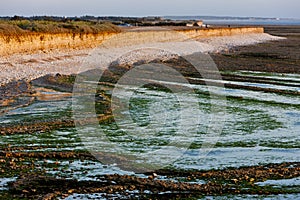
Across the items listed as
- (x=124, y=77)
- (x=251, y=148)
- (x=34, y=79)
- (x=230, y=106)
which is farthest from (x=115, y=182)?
(x=124, y=77)

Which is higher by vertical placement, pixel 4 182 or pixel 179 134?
pixel 4 182

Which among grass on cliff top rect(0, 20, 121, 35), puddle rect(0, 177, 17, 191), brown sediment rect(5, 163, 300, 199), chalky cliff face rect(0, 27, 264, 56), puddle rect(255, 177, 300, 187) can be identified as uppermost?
grass on cliff top rect(0, 20, 121, 35)

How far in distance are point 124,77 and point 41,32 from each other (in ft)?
48.4

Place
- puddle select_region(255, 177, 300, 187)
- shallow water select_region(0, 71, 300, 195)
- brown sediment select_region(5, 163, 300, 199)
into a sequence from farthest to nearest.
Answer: shallow water select_region(0, 71, 300, 195) → puddle select_region(255, 177, 300, 187) → brown sediment select_region(5, 163, 300, 199)

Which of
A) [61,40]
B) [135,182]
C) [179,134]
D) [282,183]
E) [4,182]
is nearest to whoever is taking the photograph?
[4,182]

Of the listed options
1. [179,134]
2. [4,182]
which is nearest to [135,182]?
[4,182]

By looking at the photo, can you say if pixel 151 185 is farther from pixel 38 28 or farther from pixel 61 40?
→ pixel 61 40

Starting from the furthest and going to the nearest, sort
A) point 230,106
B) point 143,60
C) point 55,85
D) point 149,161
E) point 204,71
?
1. point 143,60
2. point 204,71
3. point 55,85
4. point 230,106
5. point 149,161

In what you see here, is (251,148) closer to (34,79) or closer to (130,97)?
(130,97)

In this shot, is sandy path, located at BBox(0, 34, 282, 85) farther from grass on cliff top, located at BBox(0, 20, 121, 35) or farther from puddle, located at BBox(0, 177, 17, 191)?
puddle, located at BBox(0, 177, 17, 191)

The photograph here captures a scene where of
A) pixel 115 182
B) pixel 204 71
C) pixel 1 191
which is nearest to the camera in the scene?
pixel 1 191

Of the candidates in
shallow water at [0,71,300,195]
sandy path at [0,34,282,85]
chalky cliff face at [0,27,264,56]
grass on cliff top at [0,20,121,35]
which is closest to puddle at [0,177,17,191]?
shallow water at [0,71,300,195]

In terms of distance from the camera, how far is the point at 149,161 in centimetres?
1268

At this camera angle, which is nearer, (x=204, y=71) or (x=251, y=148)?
(x=251, y=148)
